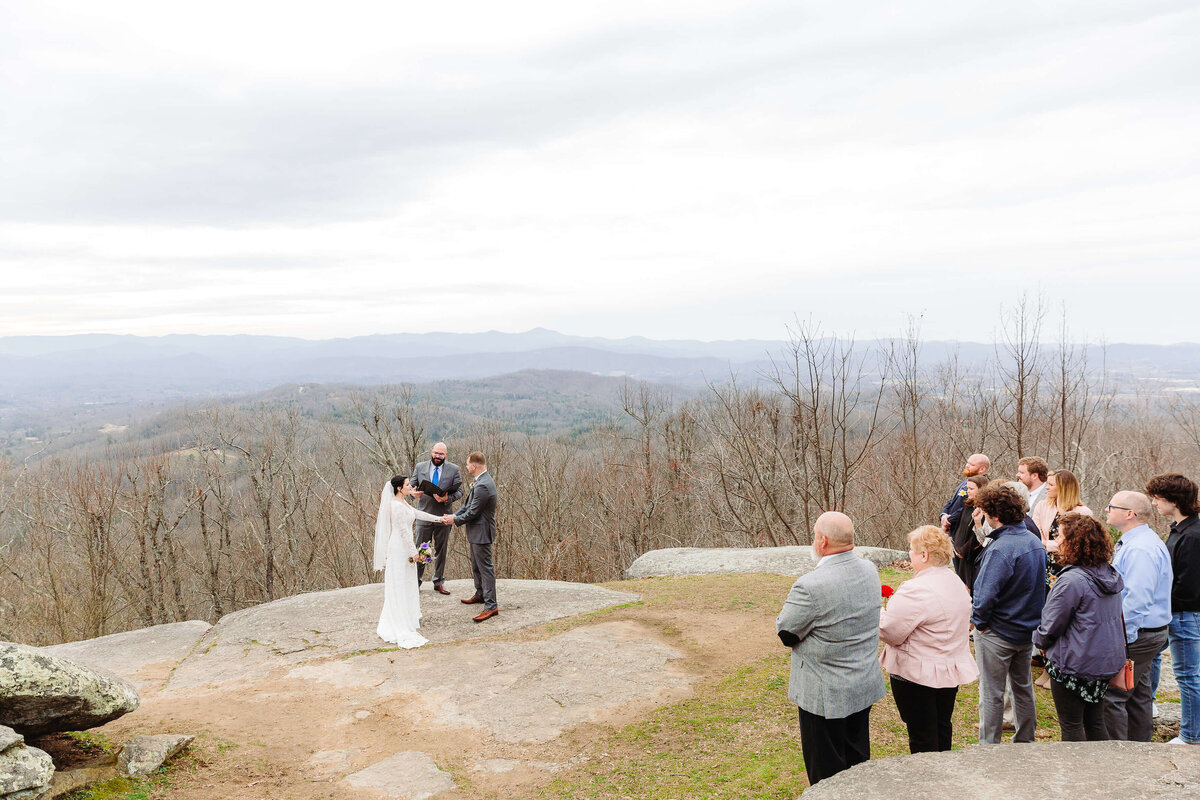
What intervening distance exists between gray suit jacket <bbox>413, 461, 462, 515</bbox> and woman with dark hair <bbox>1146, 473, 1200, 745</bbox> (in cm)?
925

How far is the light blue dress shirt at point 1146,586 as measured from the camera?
18.3ft

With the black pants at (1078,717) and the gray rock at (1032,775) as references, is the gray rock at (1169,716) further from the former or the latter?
the gray rock at (1032,775)

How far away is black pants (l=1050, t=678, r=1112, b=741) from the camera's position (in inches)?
209

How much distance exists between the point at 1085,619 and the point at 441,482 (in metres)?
8.97

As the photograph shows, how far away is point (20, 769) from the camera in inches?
197

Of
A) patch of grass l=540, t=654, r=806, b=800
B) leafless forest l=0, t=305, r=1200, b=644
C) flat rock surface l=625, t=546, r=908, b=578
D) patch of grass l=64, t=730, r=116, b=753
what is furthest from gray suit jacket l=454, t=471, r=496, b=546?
leafless forest l=0, t=305, r=1200, b=644

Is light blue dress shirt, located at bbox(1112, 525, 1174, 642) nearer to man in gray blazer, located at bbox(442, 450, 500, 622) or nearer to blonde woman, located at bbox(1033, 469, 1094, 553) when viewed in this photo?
blonde woman, located at bbox(1033, 469, 1094, 553)

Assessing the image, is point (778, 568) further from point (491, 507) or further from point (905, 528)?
point (905, 528)

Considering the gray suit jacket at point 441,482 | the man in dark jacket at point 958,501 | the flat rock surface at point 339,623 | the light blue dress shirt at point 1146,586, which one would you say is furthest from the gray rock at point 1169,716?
the gray suit jacket at point 441,482

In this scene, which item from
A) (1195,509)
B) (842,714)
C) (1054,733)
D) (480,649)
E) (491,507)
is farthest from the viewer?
(491,507)

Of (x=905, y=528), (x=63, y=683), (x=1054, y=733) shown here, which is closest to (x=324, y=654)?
(x=63, y=683)

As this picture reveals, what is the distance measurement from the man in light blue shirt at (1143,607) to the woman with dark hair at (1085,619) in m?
0.58

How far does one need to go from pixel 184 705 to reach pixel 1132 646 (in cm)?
1002

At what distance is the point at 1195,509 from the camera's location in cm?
601
